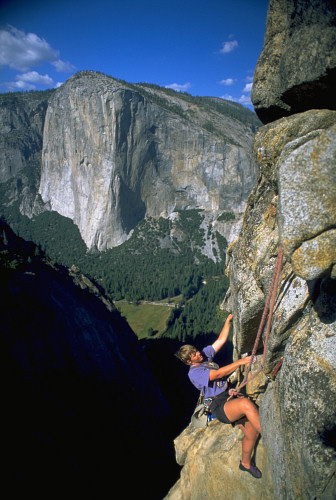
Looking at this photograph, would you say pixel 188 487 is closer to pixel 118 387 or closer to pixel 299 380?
pixel 299 380

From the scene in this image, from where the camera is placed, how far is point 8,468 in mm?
9695

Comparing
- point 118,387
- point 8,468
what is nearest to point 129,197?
point 118,387

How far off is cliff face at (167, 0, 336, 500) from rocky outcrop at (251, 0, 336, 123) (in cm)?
5

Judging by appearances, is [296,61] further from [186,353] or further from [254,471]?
[254,471]

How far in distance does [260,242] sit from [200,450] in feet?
19.3

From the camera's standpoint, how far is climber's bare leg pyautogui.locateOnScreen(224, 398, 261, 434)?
6.18 metres

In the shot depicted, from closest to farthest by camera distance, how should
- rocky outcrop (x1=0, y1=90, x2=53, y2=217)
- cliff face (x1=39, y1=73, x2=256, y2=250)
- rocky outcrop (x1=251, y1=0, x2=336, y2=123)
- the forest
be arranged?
rocky outcrop (x1=251, y1=0, x2=336, y2=123), the forest, cliff face (x1=39, y1=73, x2=256, y2=250), rocky outcrop (x1=0, y1=90, x2=53, y2=217)

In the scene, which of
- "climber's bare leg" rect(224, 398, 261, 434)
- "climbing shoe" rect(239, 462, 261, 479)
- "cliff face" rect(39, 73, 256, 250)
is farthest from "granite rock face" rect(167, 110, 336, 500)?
"cliff face" rect(39, 73, 256, 250)

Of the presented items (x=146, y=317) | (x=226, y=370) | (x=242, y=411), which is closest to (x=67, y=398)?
(x=242, y=411)

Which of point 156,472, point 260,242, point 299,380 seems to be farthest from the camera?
point 156,472

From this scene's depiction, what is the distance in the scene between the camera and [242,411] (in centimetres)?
641

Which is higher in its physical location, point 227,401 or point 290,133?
point 290,133

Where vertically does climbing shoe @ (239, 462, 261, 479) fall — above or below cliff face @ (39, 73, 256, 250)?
below

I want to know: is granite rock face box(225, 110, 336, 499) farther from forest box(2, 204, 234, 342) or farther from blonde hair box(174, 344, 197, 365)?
forest box(2, 204, 234, 342)
